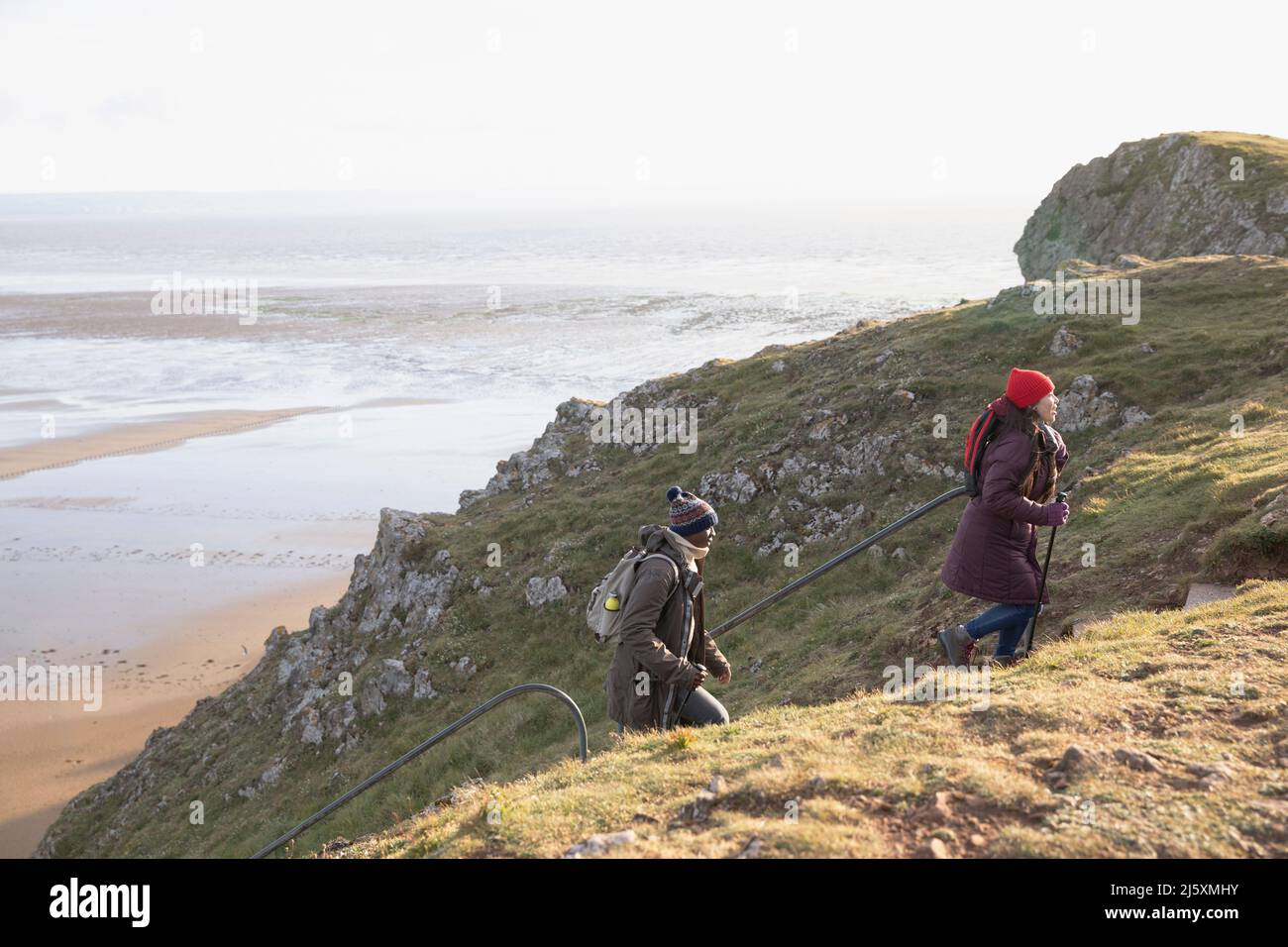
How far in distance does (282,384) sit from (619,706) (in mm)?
69595

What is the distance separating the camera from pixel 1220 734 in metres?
Result: 7.73

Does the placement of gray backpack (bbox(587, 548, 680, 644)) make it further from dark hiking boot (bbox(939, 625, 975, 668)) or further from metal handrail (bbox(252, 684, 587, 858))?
dark hiking boot (bbox(939, 625, 975, 668))

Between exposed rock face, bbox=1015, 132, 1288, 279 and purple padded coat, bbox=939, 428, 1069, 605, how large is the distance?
30455 mm

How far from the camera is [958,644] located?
10.9 meters

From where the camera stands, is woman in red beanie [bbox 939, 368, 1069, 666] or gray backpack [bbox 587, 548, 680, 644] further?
woman in red beanie [bbox 939, 368, 1069, 666]

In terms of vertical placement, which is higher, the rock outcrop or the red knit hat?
the red knit hat

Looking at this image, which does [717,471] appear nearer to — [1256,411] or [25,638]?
[1256,411]

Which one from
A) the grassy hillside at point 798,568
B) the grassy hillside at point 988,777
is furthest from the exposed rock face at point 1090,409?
the grassy hillside at point 988,777

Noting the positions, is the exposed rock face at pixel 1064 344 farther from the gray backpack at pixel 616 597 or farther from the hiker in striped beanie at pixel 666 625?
the gray backpack at pixel 616 597

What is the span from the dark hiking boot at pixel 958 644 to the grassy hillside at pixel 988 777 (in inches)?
16.6

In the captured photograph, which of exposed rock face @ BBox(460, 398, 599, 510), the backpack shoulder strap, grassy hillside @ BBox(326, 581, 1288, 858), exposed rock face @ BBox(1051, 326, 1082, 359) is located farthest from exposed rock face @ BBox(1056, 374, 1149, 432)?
the backpack shoulder strap

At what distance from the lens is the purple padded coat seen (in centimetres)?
966

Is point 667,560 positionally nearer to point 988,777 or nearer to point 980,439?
point 988,777
